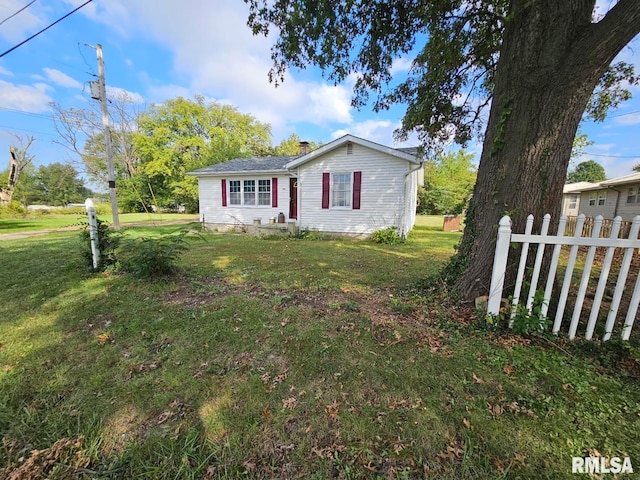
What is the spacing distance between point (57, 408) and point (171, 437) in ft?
3.43

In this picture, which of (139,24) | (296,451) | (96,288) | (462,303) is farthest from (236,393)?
(139,24)

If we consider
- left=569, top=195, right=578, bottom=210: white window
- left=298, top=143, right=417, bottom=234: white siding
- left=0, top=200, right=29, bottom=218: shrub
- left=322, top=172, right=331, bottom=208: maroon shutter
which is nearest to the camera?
left=298, top=143, right=417, bottom=234: white siding

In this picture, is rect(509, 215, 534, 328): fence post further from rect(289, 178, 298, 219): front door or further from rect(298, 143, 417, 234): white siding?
rect(289, 178, 298, 219): front door

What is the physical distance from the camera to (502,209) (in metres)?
3.12

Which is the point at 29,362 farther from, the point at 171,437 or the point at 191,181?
the point at 191,181

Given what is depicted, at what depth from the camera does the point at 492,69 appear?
204 inches

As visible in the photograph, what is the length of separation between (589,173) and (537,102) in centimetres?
8757

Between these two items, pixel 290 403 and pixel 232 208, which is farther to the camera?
pixel 232 208

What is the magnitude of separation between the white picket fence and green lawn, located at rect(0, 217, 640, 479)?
295 mm

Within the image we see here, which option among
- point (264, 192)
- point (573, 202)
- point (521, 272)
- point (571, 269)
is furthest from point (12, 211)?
point (573, 202)

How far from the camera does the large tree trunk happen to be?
2621 mm

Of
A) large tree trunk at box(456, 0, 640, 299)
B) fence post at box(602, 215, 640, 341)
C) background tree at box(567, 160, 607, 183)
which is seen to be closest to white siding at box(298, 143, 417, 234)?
large tree trunk at box(456, 0, 640, 299)

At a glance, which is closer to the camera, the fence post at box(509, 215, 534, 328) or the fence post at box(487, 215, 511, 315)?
the fence post at box(509, 215, 534, 328)

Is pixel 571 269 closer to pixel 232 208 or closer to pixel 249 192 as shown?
pixel 249 192
